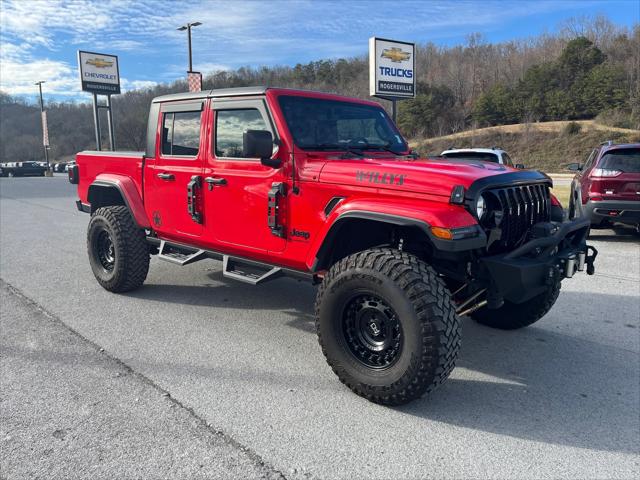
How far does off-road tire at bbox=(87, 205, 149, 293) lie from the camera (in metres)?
5.25

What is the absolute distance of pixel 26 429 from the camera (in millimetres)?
2895

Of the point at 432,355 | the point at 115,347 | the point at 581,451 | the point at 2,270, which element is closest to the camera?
Result: the point at 581,451

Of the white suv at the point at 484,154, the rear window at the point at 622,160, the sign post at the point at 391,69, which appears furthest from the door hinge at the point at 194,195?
the sign post at the point at 391,69

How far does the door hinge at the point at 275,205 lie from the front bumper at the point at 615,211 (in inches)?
262

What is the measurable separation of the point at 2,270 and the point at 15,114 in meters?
125

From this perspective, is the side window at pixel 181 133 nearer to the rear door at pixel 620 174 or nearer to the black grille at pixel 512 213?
the black grille at pixel 512 213

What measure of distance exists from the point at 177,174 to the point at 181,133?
0.40m

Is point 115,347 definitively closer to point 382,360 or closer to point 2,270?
point 382,360

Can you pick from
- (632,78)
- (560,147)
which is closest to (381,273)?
(560,147)

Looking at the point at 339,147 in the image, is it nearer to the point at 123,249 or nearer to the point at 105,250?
the point at 123,249

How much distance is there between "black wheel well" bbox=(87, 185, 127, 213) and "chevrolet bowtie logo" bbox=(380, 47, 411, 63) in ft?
38.9

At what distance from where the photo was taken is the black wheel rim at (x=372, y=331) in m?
3.24

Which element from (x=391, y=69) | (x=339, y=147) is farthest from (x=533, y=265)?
(x=391, y=69)

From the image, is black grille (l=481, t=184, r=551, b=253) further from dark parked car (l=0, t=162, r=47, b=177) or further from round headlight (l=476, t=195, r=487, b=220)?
dark parked car (l=0, t=162, r=47, b=177)
